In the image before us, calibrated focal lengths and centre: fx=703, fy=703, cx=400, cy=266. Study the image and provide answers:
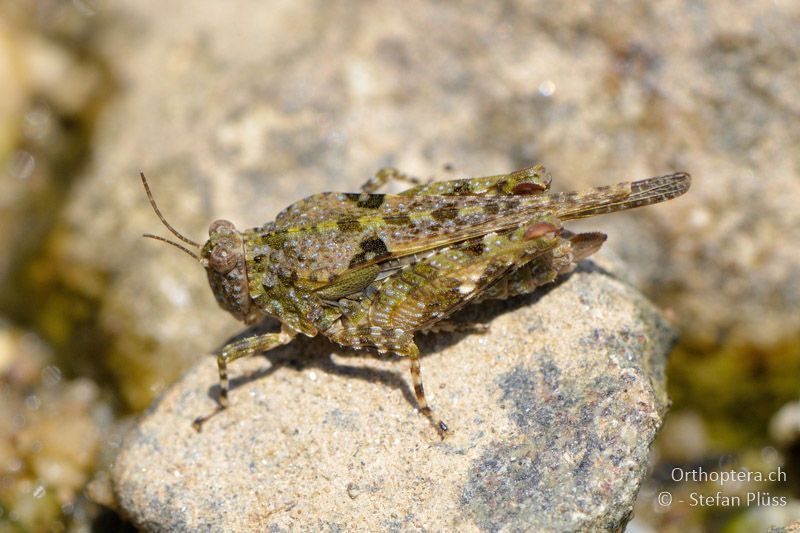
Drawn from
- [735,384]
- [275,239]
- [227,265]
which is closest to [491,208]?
[275,239]

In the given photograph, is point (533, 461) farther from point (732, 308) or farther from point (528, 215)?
point (732, 308)

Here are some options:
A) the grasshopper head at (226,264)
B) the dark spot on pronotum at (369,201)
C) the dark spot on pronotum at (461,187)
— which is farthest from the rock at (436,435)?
the dark spot on pronotum at (369,201)

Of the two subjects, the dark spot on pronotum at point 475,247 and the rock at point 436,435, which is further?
the dark spot on pronotum at point 475,247

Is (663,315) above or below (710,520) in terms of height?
above

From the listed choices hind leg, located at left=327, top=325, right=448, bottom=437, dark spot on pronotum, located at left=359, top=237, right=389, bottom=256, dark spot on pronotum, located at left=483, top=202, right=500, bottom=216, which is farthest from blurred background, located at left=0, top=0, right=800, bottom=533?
hind leg, located at left=327, top=325, right=448, bottom=437

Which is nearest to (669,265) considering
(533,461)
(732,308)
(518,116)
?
(732,308)

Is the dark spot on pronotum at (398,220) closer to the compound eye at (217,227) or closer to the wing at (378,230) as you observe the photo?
the wing at (378,230)

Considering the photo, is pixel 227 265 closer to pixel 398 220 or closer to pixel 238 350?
pixel 238 350
